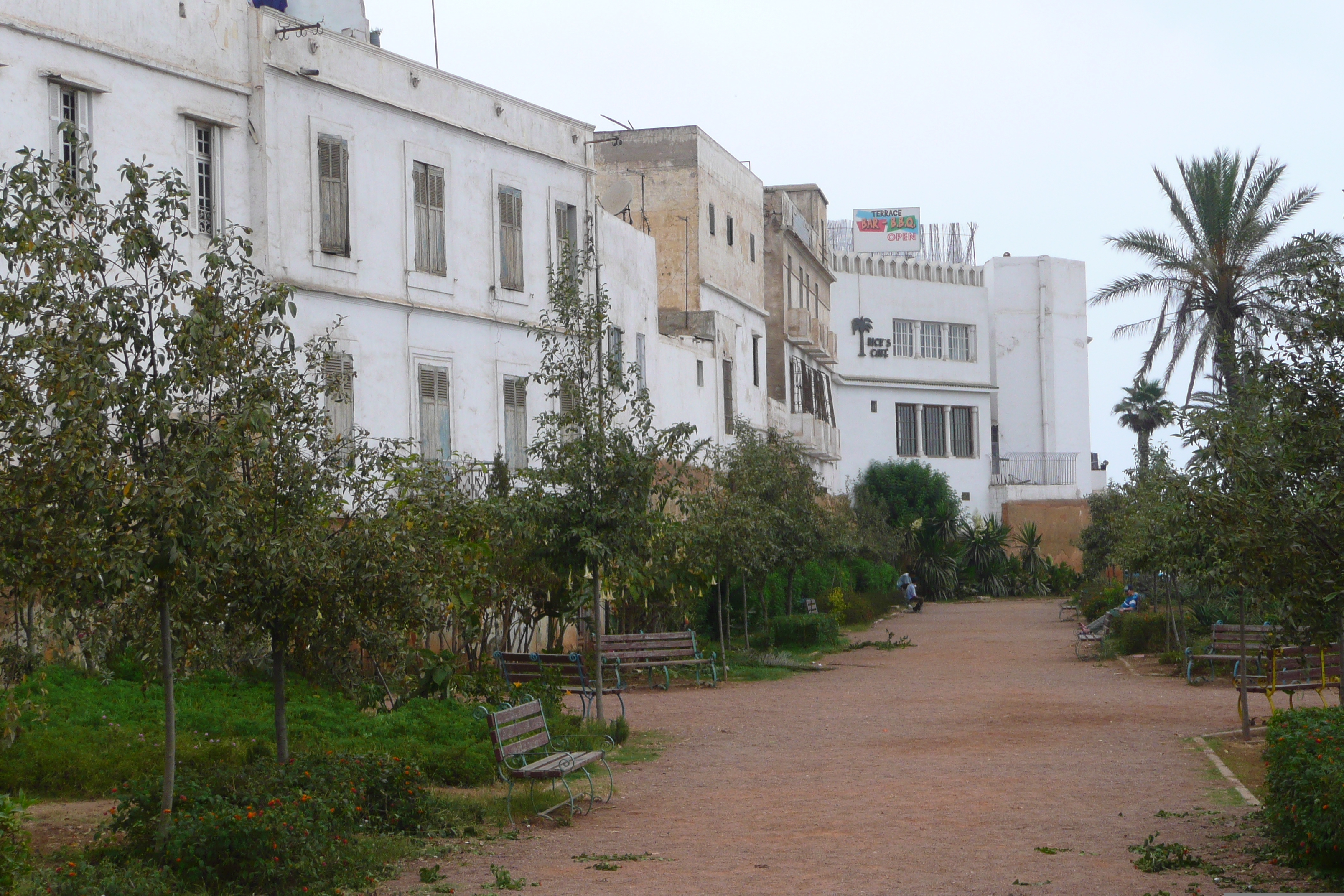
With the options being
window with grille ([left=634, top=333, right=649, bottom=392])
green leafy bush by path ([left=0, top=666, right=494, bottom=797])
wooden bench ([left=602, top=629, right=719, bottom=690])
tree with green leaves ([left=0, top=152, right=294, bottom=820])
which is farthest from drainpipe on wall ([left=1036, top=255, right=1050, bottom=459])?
tree with green leaves ([left=0, top=152, right=294, bottom=820])

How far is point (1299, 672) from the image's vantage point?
55.5 feet

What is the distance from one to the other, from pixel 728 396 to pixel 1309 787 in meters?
27.4

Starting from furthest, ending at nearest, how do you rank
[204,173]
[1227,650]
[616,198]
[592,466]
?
[616,198] < [1227,650] < [204,173] < [592,466]

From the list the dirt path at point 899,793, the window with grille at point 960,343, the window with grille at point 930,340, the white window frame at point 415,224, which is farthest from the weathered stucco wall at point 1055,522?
the white window frame at point 415,224

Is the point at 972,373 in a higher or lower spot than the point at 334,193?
higher

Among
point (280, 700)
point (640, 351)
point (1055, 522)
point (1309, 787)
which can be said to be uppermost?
point (640, 351)

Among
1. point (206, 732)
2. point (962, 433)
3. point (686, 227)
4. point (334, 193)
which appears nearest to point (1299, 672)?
point (206, 732)

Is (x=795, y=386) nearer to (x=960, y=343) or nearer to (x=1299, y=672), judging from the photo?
(x=960, y=343)

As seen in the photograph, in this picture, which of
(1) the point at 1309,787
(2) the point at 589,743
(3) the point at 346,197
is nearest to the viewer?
(1) the point at 1309,787

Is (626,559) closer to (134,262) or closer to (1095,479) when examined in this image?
(134,262)

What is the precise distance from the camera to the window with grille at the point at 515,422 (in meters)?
25.1

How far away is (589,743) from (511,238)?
1258cm

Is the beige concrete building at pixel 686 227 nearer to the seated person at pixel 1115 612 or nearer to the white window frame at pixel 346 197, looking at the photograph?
the seated person at pixel 1115 612

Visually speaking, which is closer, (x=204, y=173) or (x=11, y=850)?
(x=11, y=850)
